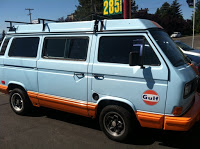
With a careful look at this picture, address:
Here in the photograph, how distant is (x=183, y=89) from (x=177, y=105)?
0.89ft

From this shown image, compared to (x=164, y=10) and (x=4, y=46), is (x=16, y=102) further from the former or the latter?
(x=164, y=10)

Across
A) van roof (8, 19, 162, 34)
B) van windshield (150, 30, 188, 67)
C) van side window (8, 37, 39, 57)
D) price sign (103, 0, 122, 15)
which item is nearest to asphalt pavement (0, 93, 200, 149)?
van windshield (150, 30, 188, 67)

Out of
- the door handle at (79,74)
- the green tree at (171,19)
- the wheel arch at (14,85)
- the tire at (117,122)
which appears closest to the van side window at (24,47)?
the wheel arch at (14,85)

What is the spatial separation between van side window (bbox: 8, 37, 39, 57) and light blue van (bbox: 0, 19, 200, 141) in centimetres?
3

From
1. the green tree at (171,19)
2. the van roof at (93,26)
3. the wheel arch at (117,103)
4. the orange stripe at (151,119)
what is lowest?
the orange stripe at (151,119)

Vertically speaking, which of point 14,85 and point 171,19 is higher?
point 171,19

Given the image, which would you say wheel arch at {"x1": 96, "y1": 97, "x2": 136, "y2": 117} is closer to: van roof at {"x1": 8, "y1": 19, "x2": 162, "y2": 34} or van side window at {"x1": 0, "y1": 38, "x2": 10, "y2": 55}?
van roof at {"x1": 8, "y1": 19, "x2": 162, "y2": 34}

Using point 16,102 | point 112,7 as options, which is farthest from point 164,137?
point 112,7

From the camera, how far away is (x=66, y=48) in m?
4.31

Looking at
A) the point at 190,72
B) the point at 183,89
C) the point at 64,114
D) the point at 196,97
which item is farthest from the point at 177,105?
the point at 64,114

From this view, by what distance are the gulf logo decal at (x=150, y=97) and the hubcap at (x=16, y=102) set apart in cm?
339

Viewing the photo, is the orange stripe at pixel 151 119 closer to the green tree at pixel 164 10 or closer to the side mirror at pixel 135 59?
the side mirror at pixel 135 59

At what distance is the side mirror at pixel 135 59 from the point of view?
3.24 m

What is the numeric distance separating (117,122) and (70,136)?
41.6 inches
